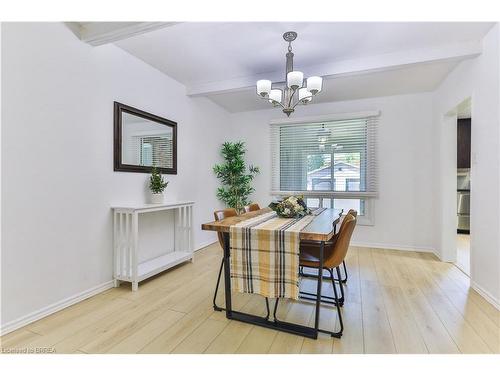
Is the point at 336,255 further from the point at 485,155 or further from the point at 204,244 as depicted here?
the point at 204,244

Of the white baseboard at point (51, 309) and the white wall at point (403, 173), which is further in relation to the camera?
the white wall at point (403, 173)

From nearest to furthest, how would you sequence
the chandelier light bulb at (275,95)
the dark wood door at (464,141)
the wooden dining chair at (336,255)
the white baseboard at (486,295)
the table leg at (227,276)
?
the wooden dining chair at (336,255)
the table leg at (227,276)
the white baseboard at (486,295)
the chandelier light bulb at (275,95)
the dark wood door at (464,141)

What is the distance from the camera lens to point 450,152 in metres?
3.39

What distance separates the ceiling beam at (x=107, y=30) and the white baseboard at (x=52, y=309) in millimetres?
2312

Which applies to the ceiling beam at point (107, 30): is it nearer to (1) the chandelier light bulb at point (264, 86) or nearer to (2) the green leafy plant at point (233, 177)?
(1) the chandelier light bulb at point (264, 86)

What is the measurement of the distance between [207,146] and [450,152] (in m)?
3.58

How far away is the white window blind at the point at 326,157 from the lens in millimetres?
4155

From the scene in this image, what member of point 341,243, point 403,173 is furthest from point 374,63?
point 341,243

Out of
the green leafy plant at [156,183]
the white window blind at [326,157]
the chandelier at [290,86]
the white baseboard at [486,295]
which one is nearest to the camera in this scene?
the white baseboard at [486,295]

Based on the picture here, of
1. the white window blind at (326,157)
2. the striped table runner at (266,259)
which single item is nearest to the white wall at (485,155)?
the white window blind at (326,157)

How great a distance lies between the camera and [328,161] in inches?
173
